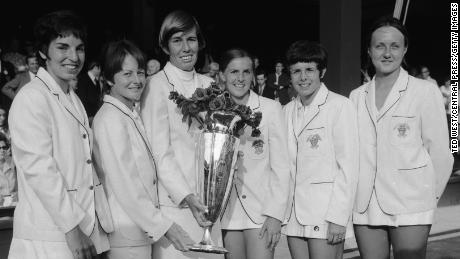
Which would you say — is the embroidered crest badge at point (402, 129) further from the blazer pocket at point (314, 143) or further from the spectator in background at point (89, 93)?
the spectator in background at point (89, 93)

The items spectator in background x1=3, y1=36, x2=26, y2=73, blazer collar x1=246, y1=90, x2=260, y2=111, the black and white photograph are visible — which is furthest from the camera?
spectator in background x1=3, y1=36, x2=26, y2=73

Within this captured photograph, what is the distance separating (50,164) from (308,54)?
64.3 inches

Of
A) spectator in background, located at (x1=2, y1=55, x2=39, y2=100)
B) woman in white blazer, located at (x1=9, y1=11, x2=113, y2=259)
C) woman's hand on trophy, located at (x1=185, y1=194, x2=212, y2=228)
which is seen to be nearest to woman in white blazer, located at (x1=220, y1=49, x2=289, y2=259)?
woman's hand on trophy, located at (x1=185, y1=194, x2=212, y2=228)

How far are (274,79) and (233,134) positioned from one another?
7741 millimetres

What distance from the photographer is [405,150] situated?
3.44m

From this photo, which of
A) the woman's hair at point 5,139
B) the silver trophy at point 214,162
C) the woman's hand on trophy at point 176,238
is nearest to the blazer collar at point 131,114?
the silver trophy at point 214,162

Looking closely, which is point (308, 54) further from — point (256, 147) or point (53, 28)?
point (53, 28)

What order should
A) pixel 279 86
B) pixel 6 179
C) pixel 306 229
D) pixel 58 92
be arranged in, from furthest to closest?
pixel 279 86
pixel 6 179
pixel 306 229
pixel 58 92

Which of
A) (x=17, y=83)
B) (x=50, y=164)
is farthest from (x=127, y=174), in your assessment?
(x=17, y=83)

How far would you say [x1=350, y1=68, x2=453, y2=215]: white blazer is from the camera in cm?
345

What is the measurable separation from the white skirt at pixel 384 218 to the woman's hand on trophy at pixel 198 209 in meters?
0.99

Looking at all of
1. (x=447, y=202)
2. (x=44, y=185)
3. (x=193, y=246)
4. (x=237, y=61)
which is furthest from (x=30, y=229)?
(x=447, y=202)

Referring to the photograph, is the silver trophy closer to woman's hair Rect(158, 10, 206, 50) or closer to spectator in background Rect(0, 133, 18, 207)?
woman's hair Rect(158, 10, 206, 50)

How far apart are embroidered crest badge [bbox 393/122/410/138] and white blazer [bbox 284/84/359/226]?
0.84 feet
